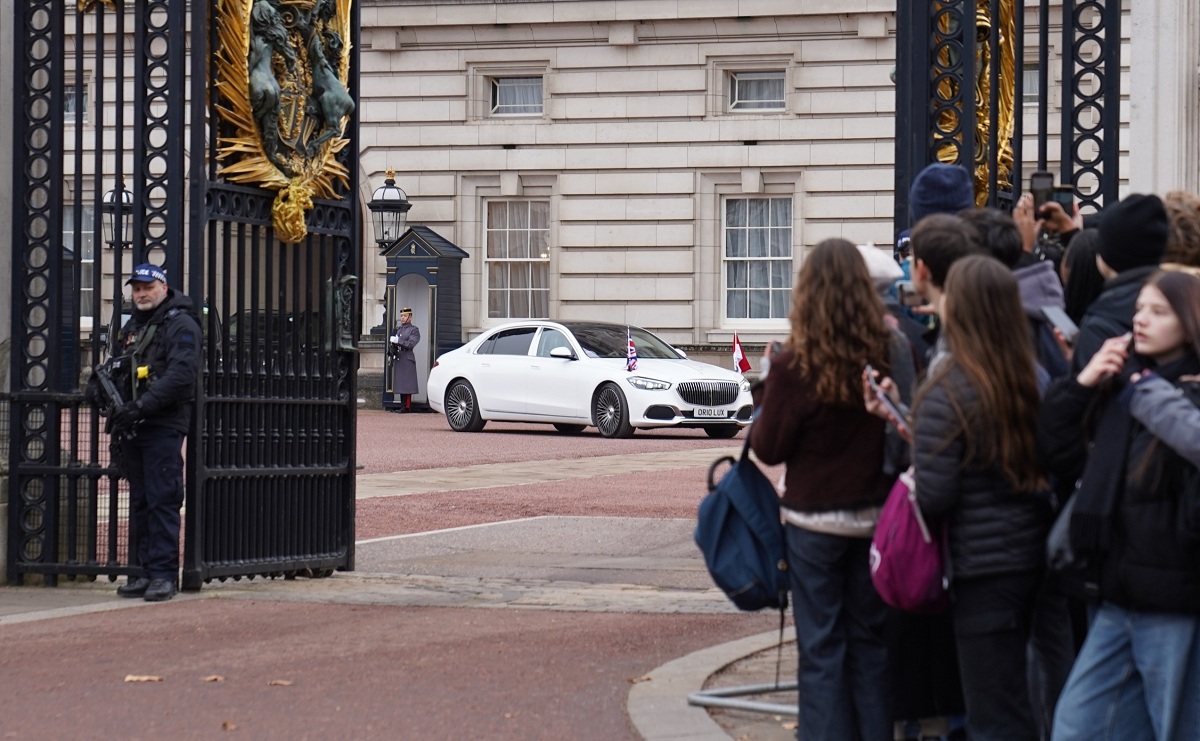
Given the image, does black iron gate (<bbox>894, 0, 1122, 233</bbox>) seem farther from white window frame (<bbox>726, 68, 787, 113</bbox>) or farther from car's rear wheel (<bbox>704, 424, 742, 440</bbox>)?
white window frame (<bbox>726, 68, 787, 113</bbox>)

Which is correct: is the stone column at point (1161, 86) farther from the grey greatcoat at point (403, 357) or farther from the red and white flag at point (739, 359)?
the grey greatcoat at point (403, 357)

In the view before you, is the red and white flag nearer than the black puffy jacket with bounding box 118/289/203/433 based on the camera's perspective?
No

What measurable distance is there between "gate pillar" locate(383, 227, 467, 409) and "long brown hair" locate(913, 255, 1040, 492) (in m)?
27.7

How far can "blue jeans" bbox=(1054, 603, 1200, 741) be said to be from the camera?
464cm

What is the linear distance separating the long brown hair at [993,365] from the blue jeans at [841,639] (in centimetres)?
69

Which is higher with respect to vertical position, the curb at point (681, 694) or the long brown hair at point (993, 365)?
the long brown hair at point (993, 365)

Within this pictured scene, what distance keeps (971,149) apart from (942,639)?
10.9 feet

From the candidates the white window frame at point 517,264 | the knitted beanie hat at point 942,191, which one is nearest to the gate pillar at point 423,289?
the white window frame at point 517,264

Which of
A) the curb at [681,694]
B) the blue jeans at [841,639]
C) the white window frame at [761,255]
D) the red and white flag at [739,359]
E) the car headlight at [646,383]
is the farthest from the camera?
the white window frame at [761,255]

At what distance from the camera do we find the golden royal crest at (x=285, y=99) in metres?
10.6

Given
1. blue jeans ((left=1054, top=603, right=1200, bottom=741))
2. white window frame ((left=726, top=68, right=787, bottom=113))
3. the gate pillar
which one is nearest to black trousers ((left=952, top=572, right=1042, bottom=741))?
blue jeans ((left=1054, top=603, right=1200, bottom=741))

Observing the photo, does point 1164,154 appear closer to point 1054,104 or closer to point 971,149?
point 971,149

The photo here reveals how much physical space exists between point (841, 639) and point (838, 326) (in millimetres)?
919

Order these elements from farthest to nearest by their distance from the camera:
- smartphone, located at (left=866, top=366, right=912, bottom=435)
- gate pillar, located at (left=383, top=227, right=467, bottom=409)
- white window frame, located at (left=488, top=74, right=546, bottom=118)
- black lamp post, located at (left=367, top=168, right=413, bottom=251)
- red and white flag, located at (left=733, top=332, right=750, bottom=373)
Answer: white window frame, located at (left=488, top=74, right=546, bottom=118)
black lamp post, located at (left=367, top=168, right=413, bottom=251)
gate pillar, located at (left=383, top=227, right=467, bottom=409)
red and white flag, located at (left=733, top=332, right=750, bottom=373)
smartphone, located at (left=866, top=366, right=912, bottom=435)
